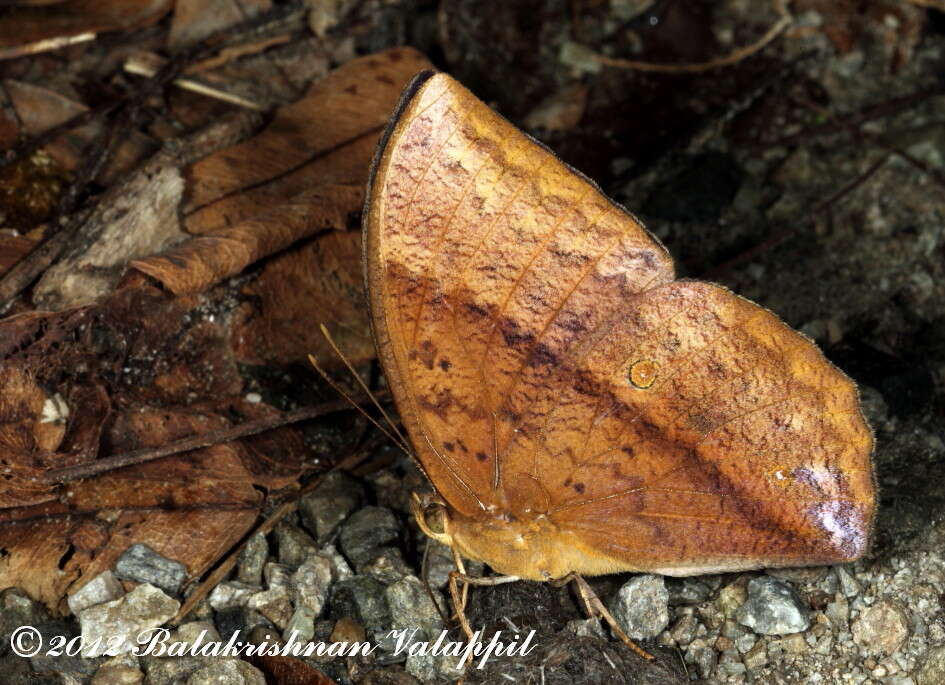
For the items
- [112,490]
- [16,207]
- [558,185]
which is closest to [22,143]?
[16,207]

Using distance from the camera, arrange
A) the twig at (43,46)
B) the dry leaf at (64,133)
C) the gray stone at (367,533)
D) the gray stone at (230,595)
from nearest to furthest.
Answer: the gray stone at (230,595) < the gray stone at (367,533) < the dry leaf at (64,133) < the twig at (43,46)

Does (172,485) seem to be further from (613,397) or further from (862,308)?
(862,308)

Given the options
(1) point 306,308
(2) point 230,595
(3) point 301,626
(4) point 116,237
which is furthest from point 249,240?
(3) point 301,626

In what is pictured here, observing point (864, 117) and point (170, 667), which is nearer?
point (170, 667)

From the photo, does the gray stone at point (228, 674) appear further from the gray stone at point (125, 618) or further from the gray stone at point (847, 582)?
the gray stone at point (847, 582)

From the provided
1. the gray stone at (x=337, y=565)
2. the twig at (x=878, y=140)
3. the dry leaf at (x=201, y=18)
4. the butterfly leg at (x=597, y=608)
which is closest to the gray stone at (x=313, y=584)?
the gray stone at (x=337, y=565)

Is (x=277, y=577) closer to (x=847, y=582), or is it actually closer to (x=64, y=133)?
(x=847, y=582)

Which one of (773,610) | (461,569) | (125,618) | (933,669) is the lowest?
(933,669)
